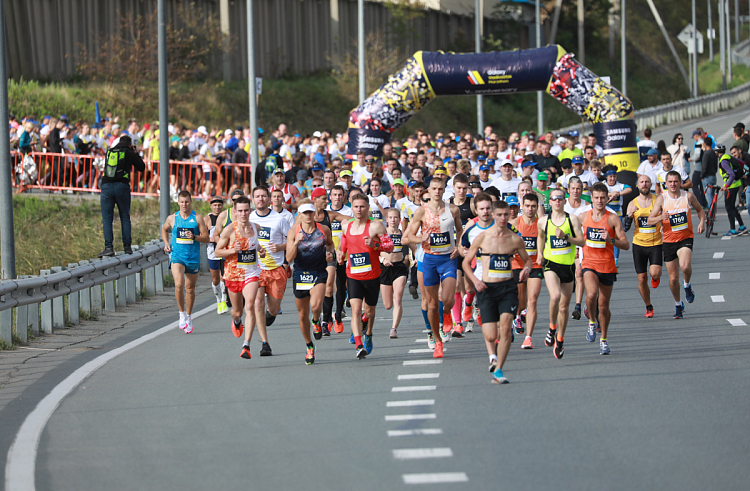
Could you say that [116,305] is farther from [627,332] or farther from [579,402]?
[579,402]

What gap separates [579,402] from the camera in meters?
9.02

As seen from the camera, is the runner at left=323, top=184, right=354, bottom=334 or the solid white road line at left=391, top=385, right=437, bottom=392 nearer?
the solid white road line at left=391, top=385, right=437, bottom=392

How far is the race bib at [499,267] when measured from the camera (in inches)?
403

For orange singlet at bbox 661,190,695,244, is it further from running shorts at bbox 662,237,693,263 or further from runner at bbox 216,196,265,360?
runner at bbox 216,196,265,360

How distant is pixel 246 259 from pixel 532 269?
10.3 feet

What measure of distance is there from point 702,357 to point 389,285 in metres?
3.72

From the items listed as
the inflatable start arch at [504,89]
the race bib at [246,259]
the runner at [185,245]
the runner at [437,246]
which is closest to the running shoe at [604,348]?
the runner at [437,246]

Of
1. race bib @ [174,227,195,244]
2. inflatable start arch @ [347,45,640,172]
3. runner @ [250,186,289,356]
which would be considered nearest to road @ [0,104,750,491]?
runner @ [250,186,289,356]

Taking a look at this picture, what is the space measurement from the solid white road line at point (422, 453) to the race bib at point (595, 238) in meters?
4.94

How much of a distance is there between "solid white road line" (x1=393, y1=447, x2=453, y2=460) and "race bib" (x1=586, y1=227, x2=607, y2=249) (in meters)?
4.94

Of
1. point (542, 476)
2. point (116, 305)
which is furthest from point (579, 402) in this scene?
point (116, 305)

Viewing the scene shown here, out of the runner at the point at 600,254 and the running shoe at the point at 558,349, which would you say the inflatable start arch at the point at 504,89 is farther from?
the running shoe at the point at 558,349

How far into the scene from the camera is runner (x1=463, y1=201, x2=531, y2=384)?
32.6 ft

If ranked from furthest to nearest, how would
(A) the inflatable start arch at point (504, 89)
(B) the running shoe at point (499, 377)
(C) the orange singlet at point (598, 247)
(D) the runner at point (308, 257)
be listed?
(A) the inflatable start arch at point (504, 89), (C) the orange singlet at point (598, 247), (D) the runner at point (308, 257), (B) the running shoe at point (499, 377)
